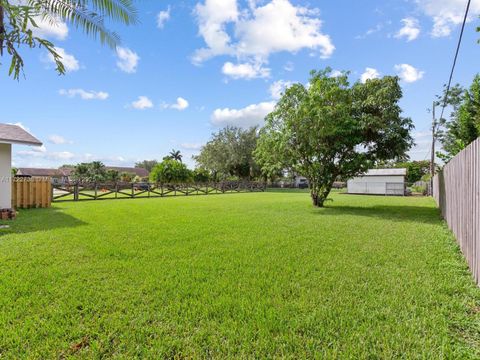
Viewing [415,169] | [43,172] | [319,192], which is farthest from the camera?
[43,172]

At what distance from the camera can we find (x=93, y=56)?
827 cm

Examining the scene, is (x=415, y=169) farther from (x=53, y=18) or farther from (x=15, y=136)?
(x=53, y=18)

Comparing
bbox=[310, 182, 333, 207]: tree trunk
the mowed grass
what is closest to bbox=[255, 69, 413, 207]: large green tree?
bbox=[310, 182, 333, 207]: tree trunk

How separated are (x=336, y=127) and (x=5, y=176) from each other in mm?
11499

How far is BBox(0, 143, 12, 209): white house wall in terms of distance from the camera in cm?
A: 872

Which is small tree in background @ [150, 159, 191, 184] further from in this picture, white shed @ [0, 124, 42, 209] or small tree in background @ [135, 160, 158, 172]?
small tree in background @ [135, 160, 158, 172]

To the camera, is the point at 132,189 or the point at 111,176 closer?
the point at 132,189

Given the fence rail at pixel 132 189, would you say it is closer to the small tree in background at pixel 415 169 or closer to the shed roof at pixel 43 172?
the small tree in background at pixel 415 169

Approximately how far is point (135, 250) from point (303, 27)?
8.47 meters

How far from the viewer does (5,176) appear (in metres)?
8.79

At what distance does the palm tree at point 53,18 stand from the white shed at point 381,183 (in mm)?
22665

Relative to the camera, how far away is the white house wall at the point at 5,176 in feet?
28.6

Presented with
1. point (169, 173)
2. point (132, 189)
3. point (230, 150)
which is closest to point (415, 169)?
point (230, 150)

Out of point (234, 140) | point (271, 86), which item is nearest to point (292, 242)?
point (271, 86)
